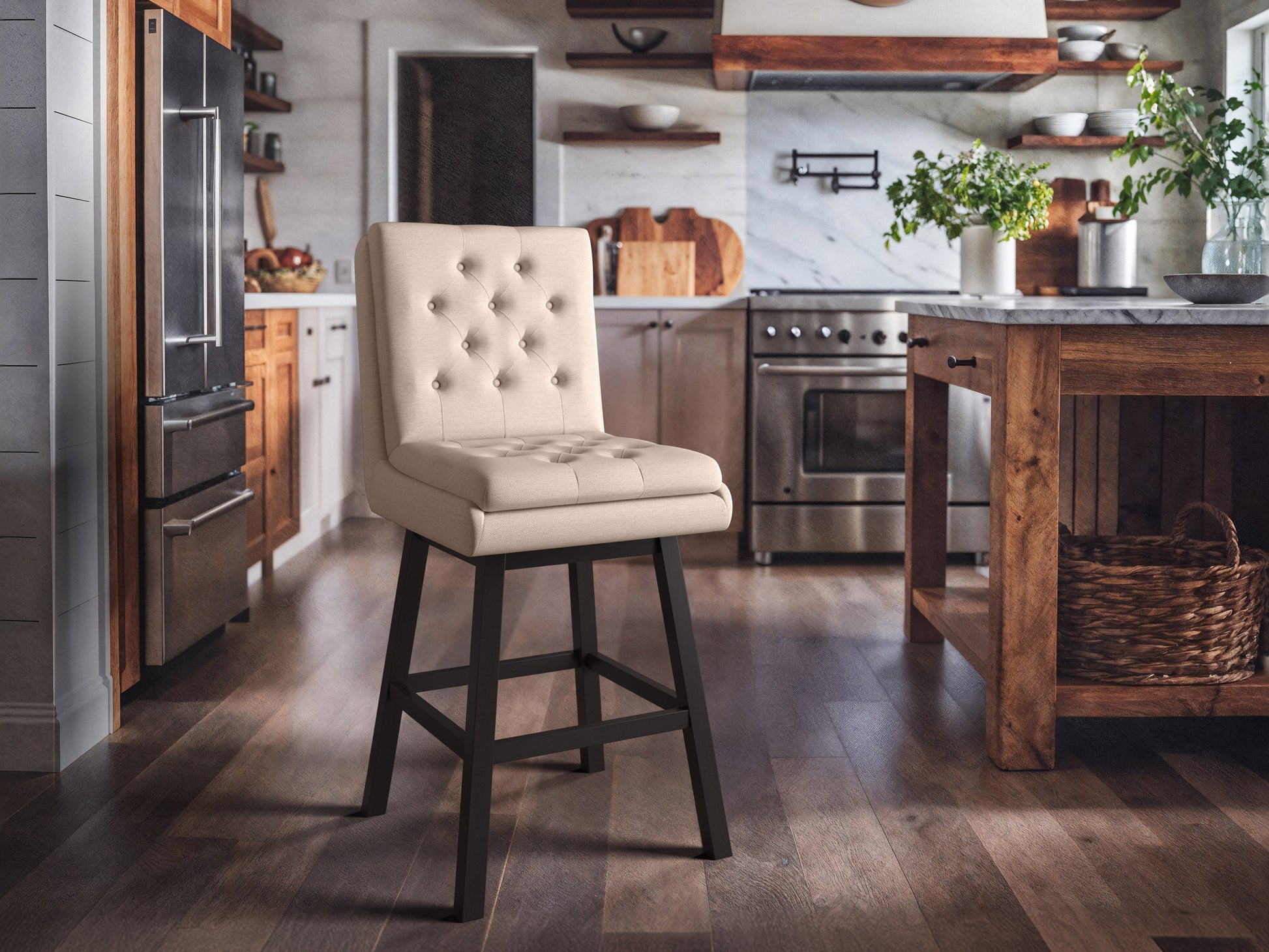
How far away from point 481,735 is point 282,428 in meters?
2.34

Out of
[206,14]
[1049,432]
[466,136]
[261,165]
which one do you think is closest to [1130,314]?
[1049,432]

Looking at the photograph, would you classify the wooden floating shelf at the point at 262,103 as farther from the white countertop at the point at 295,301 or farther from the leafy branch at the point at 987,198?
the leafy branch at the point at 987,198

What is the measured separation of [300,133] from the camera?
4699 mm

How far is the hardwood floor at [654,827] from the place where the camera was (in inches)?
59.1

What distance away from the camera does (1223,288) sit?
2125mm

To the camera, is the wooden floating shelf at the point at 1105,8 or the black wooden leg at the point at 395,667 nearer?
the black wooden leg at the point at 395,667

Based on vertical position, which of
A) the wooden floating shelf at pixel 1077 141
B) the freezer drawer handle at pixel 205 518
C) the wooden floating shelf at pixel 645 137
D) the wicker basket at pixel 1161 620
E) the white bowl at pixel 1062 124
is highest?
the white bowl at pixel 1062 124

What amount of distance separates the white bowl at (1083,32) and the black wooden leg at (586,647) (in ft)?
11.3

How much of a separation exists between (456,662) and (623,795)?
86 cm

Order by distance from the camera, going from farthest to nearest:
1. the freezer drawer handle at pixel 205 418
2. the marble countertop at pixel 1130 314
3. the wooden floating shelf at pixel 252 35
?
the wooden floating shelf at pixel 252 35 → the freezer drawer handle at pixel 205 418 → the marble countertop at pixel 1130 314

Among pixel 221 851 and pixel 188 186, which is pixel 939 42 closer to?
pixel 188 186

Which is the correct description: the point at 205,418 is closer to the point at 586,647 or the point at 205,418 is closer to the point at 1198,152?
the point at 586,647

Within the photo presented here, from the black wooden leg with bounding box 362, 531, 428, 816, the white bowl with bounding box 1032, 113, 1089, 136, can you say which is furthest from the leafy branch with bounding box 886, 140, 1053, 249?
the black wooden leg with bounding box 362, 531, 428, 816

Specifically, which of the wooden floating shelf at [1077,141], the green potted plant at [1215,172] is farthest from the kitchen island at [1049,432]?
the wooden floating shelf at [1077,141]
